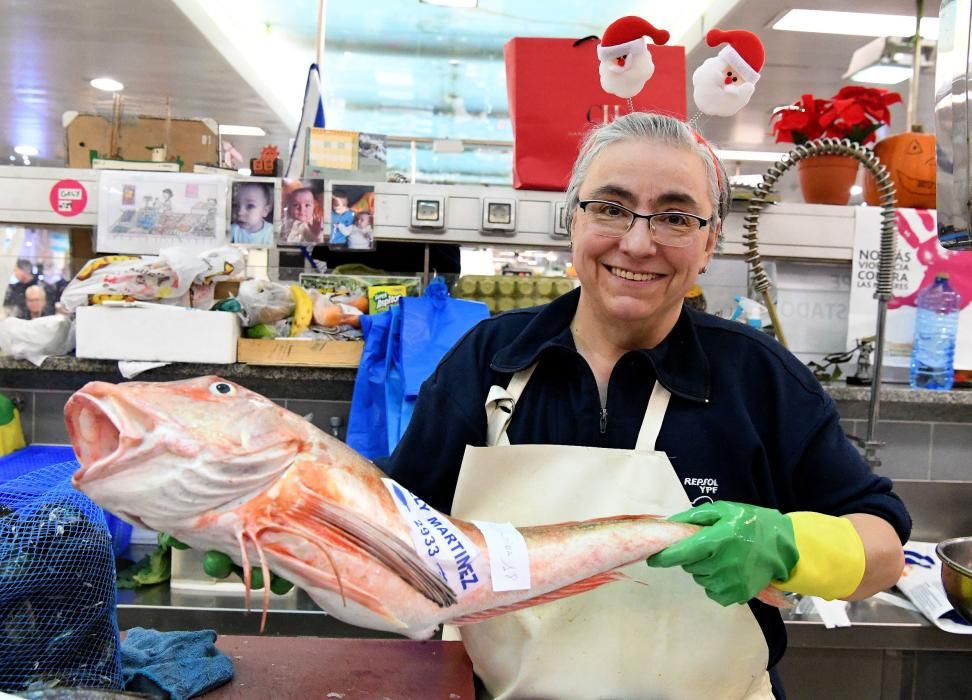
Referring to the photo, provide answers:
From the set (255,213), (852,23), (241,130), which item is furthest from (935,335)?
(241,130)

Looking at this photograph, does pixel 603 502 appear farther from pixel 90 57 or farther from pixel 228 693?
pixel 90 57

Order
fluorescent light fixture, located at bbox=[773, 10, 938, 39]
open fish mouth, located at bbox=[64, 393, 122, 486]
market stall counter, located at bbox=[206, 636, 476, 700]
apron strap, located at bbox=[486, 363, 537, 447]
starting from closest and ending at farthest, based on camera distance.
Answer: open fish mouth, located at bbox=[64, 393, 122, 486]
market stall counter, located at bbox=[206, 636, 476, 700]
apron strap, located at bbox=[486, 363, 537, 447]
fluorescent light fixture, located at bbox=[773, 10, 938, 39]

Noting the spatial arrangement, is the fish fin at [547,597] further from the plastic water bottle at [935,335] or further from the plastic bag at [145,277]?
the plastic water bottle at [935,335]

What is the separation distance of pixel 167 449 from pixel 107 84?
9232 millimetres

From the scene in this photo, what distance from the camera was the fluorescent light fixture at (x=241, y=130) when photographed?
395 inches

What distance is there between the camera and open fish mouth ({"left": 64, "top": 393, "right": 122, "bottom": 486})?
2.84 ft

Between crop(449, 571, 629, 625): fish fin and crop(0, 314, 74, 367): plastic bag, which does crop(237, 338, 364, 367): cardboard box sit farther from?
crop(449, 571, 629, 625): fish fin

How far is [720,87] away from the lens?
6.70 feet

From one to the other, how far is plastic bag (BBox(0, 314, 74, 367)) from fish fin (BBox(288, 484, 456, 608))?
74.3 inches

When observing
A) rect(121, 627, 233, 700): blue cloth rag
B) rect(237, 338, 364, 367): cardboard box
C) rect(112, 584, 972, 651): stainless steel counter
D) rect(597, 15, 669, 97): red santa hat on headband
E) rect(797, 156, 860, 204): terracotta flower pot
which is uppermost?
rect(597, 15, 669, 97): red santa hat on headband

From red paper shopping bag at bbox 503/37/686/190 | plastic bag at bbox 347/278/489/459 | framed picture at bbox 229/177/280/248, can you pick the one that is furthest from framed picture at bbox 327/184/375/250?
red paper shopping bag at bbox 503/37/686/190

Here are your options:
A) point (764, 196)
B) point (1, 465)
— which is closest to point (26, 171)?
point (1, 465)

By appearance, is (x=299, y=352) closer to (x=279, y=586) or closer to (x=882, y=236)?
(x=279, y=586)

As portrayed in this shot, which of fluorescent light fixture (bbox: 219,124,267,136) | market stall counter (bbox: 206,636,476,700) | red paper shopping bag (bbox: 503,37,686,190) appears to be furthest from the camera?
fluorescent light fixture (bbox: 219,124,267,136)
